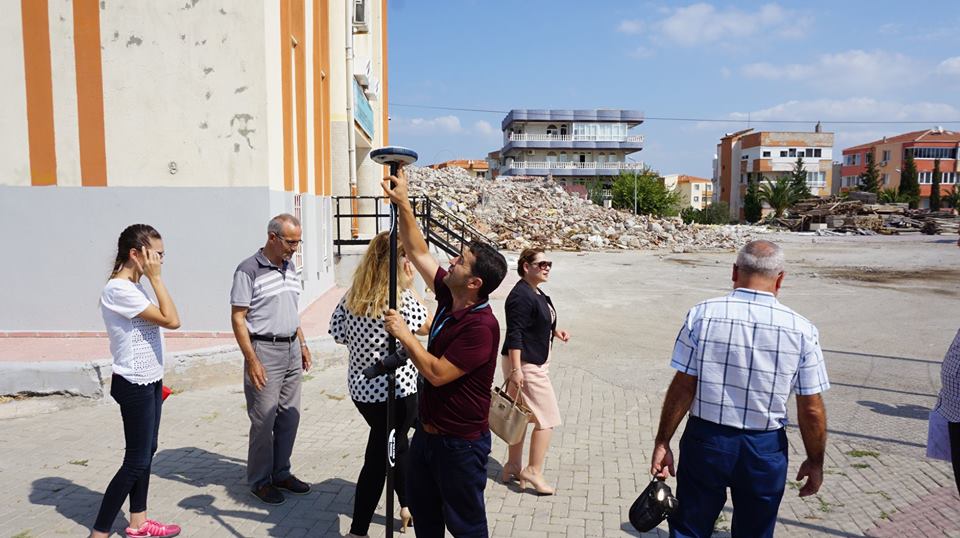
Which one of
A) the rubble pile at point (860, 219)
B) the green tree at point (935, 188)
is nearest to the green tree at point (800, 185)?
the rubble pile at point (860, 219)

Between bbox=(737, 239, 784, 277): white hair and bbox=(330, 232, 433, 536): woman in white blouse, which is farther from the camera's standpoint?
bbox=(330, 232, 433, 536): woman in white blouse

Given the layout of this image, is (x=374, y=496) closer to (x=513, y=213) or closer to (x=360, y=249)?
(x=360, y=249)

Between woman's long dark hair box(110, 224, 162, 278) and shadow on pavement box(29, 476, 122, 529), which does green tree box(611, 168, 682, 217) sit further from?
woman's long dark hair box(110, 224, 162, 278)

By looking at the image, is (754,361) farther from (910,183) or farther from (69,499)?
(910,183)

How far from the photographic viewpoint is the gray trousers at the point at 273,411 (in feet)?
14.5

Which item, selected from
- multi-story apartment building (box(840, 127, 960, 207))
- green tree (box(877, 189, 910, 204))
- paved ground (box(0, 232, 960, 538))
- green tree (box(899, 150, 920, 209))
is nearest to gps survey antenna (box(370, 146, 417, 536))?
paved ground (box(0, 232, 960, 538))

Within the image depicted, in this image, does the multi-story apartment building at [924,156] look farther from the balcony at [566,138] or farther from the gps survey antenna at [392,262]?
the gps survey antenna at [392,262]

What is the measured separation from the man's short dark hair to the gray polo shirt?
1.85m

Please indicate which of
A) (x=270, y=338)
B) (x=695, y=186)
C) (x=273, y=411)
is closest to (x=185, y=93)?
(x=270, y=338)

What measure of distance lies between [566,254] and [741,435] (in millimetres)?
24453

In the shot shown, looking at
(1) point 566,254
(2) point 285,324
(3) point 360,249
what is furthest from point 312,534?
(1) point 566,254

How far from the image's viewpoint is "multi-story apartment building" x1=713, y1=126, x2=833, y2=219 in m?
77.5

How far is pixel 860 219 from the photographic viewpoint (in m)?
45.3

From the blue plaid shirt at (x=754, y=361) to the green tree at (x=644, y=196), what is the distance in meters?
52.5
